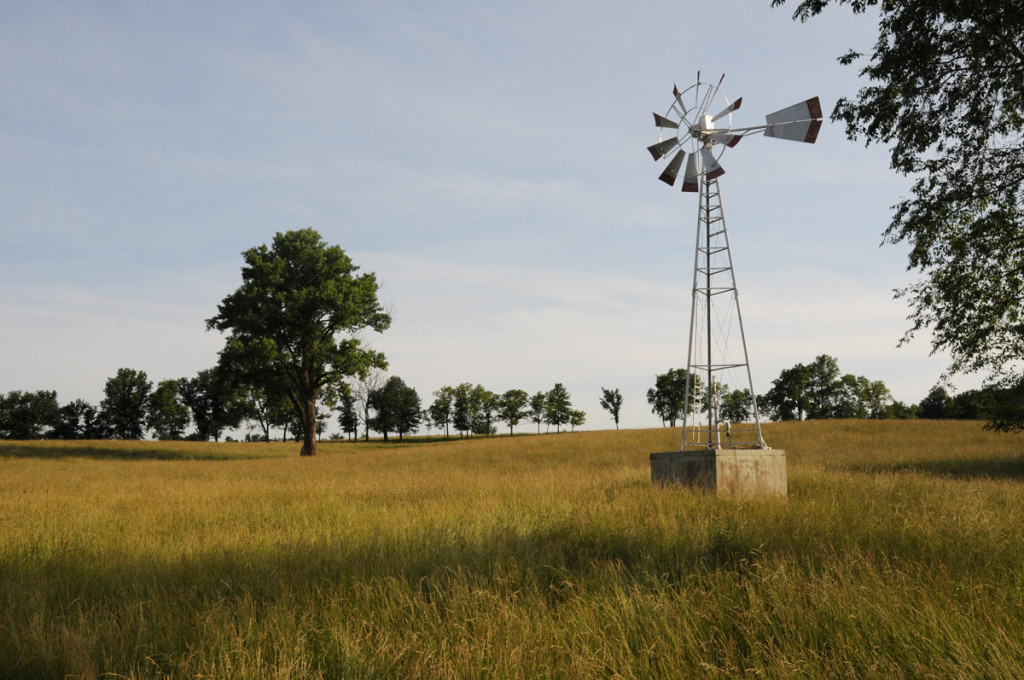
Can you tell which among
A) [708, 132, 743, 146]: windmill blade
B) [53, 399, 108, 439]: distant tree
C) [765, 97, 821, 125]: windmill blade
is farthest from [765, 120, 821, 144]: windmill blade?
[53, 399, 108, 439]: distant tree

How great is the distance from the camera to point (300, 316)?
37.0m

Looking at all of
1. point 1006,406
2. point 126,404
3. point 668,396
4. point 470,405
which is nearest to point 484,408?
point 470,405

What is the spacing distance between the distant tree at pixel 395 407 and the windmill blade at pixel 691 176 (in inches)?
3442

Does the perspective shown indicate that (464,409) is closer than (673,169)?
No

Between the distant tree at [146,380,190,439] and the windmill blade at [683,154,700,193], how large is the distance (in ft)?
334

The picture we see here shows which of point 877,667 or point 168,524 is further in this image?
point 168,524

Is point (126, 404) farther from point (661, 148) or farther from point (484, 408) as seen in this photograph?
point (661, 148)

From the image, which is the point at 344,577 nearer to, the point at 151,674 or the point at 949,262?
the point at 151,674

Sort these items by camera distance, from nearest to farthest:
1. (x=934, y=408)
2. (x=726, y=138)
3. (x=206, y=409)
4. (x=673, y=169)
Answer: (x=726, y=138)
(x=673, y=169)
(x=934, y=408)
(x=206, y=409)

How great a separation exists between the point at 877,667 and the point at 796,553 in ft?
8.98

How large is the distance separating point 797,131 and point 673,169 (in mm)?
2777

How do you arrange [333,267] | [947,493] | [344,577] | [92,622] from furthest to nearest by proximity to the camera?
[333,267]
[947,493]
[344,577]
[92,622]

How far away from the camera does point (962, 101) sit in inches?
524

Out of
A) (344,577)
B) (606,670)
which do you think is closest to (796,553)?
(606,670)
